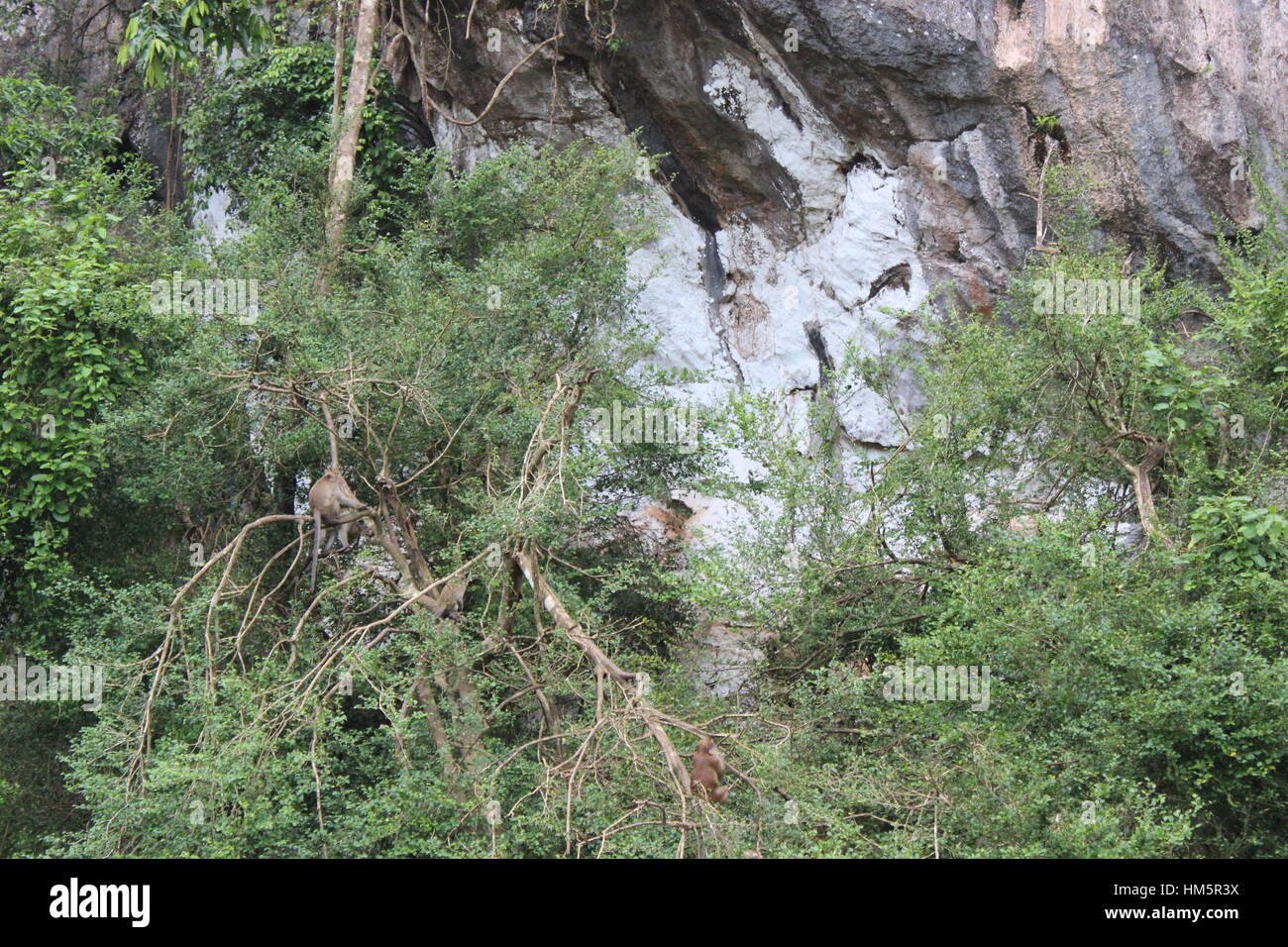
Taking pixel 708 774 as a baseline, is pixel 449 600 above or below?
above

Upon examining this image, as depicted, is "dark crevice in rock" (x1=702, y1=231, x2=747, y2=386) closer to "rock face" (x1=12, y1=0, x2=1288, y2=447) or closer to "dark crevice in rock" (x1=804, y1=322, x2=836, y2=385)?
"rock face" (x1=12, y1=0, x2=1288, y2=447)

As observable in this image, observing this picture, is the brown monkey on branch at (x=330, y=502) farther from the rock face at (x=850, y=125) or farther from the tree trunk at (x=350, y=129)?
the rock face at (x=850, y=125)

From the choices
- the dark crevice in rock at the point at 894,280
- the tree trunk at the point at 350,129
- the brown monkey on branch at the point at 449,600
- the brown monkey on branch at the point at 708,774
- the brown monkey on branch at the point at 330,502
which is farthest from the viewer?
the dark crevice in rock at the point at 894,280

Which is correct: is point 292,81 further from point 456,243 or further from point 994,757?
point 994,757

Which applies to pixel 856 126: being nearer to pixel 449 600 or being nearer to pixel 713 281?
pixel 713 281

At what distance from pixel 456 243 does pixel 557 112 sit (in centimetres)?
254

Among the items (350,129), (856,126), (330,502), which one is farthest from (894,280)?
(330,502)

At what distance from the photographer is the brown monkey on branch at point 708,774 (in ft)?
22.2

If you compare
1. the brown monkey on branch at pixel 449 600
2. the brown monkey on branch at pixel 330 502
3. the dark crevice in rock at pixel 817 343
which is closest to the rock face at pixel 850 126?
the dark crevice in rock at pixel 817 343

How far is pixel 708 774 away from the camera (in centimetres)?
676

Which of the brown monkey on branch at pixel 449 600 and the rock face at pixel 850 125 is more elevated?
the rock face at pixel 850 125

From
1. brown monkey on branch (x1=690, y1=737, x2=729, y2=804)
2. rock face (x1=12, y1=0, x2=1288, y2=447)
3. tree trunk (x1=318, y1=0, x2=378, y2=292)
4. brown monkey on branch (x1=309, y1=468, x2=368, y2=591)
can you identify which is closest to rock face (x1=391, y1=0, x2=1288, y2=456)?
rock face (x1=12, y1=0, x2=1288, y2=447)

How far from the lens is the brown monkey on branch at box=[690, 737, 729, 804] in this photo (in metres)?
6.75

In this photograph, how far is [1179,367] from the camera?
10.1m
